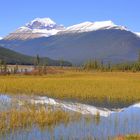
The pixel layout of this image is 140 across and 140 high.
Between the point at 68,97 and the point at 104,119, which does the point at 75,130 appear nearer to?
the point at 104,119

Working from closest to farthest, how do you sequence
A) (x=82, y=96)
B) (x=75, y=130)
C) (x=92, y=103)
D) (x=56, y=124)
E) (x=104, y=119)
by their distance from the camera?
1. (x=75, y=130)
2. (x=56, y=124)
3. (x=104, y=119)
4. (x=92, y=103)
5. (x=82, y=96)

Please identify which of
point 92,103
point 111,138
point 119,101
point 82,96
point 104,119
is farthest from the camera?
point 82,96

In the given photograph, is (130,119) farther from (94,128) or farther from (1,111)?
(1,111)

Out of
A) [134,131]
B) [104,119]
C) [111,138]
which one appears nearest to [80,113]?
[104,119]

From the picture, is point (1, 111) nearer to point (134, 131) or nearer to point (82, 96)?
point (134, 131)

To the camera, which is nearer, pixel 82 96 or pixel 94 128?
pixel 94 128

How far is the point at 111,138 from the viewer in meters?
18.9

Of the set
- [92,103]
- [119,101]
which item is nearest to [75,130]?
[92,103]

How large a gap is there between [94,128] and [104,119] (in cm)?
358

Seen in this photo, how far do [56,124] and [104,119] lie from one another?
3.97 metres

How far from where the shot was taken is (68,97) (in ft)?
129

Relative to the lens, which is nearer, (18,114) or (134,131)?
(134,131)

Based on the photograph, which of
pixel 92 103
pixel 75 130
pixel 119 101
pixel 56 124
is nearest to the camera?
pixel 75 130

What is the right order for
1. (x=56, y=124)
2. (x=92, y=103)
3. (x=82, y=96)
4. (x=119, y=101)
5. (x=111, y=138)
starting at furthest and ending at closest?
(x=82, y=96) → (x=119, y=101) → (x=92, y=103) → (x=56, y=124) → (x=111, y=138)
